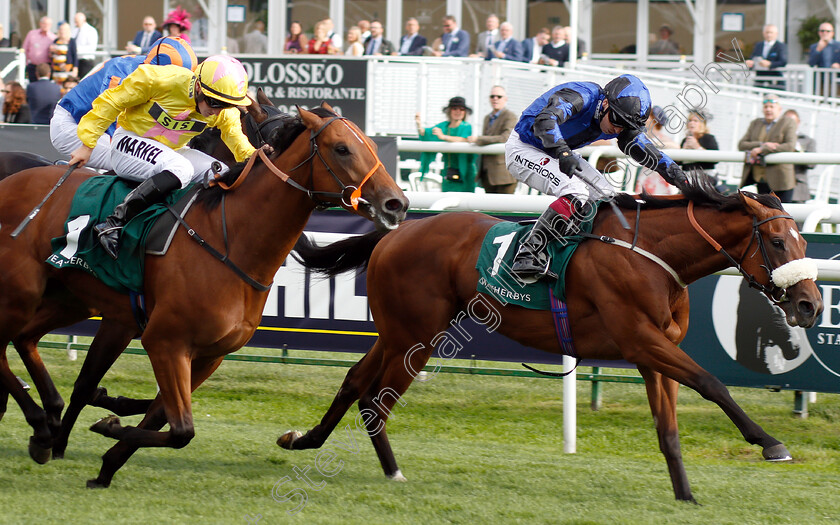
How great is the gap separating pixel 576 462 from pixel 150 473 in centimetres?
198

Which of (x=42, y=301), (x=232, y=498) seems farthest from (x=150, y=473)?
(x=42, y=301)

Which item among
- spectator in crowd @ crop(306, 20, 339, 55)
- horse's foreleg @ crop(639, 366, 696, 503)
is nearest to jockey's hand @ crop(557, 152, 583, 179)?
horse's foreleg @ crop(639, 366, 696, 503)

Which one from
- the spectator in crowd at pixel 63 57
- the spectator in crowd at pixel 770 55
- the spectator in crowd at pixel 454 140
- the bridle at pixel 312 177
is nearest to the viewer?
the bridle at pixel 312 177

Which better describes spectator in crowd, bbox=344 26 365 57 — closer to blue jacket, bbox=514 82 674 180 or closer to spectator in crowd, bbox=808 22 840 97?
spectator in crowd, bbox=808 22 840 97

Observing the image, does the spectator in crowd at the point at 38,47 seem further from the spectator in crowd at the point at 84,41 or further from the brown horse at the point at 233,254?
the brown horse at the point at 233,254

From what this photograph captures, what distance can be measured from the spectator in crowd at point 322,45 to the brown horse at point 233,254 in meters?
8.07

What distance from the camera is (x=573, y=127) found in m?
5.01

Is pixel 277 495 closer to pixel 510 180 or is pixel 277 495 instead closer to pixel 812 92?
pixel 510 180

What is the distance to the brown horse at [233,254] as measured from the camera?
4.00 metres

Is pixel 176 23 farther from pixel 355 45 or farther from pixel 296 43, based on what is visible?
pixel 296 43

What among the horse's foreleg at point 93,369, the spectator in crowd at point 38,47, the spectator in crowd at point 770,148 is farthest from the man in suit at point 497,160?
the spectator in crowd at point 38,47

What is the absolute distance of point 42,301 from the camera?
16.7 feet

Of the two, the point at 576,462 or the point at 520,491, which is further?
the point at 576,462

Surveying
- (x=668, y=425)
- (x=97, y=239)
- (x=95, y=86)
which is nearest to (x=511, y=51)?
(x=95, y=86)
